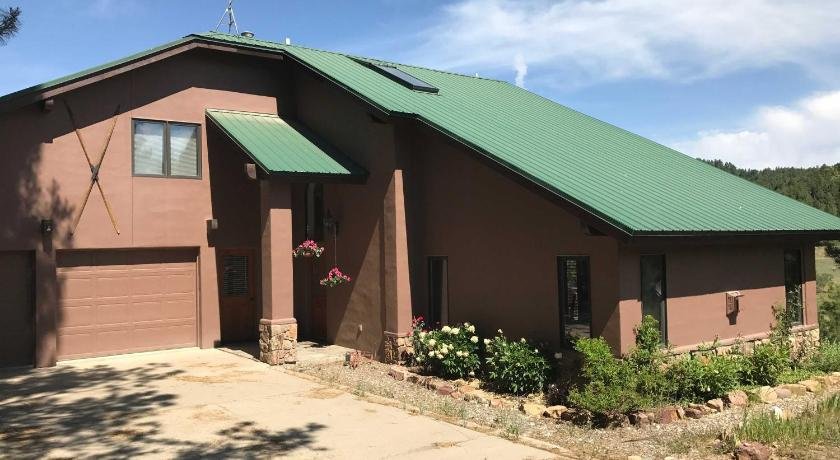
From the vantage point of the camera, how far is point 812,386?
10.1 metres

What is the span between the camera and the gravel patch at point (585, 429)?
723 centimetres

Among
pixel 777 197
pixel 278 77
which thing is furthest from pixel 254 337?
pixel 777 197

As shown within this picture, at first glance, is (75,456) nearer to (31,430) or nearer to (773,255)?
(31,430)

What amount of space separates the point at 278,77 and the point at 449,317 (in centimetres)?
737

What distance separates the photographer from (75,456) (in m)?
6.95

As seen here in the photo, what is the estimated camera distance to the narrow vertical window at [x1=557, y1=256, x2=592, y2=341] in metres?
9.93

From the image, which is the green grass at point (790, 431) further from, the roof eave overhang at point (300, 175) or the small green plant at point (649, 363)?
the roof eave overhang at point (300, 175)

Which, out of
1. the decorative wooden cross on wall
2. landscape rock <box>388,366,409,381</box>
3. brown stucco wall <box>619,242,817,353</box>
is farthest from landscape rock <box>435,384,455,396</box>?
the decorative wooden cross on wall

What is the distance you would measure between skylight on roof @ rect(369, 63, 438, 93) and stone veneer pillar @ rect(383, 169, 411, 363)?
3302 millimetres

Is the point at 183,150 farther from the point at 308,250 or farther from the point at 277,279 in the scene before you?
the point at 277,279

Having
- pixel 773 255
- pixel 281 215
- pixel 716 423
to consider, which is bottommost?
pixel 716 423

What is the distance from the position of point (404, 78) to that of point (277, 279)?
5.98 meters

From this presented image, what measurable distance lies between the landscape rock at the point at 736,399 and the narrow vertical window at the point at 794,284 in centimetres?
474

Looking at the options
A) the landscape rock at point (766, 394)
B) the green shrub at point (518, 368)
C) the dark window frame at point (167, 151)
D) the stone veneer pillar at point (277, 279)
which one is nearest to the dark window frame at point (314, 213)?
the stone veneer pillar at point (277, 279)
